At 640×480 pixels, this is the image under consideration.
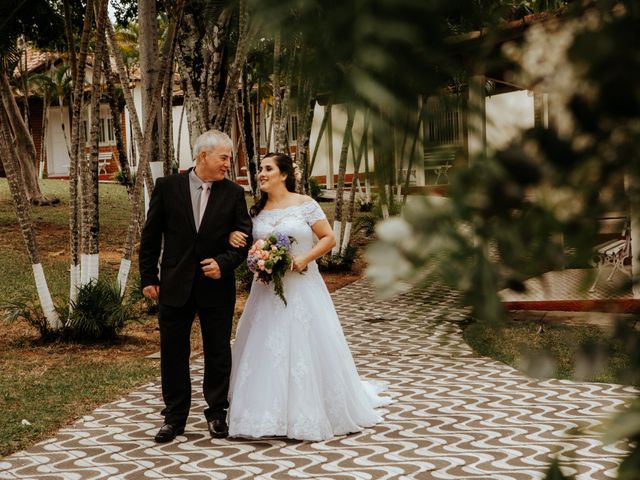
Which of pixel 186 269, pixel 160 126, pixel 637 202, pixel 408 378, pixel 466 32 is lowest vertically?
pixel 408 378

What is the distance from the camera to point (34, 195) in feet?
81.2

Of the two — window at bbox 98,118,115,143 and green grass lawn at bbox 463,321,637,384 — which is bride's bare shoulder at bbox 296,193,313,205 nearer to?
green grass lawn at bbox 463,321,637,384

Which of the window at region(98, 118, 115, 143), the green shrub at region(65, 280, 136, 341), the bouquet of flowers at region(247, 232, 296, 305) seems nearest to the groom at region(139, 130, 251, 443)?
the bouquet of flowers at region(247, 232, 296, 305)

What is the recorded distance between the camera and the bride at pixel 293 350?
7184 millimetres

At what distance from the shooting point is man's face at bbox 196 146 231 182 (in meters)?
6.96

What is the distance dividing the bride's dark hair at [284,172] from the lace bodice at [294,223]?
58 mm

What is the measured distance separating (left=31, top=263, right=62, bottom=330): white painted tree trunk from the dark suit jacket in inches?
172

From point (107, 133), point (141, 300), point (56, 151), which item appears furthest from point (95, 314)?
point (56, 151)

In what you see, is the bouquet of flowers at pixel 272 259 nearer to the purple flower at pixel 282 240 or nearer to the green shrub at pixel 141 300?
the purple flower at pixel 282 240

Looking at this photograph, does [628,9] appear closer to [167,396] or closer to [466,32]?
A: [466,32]

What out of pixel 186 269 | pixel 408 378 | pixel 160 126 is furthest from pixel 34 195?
pixel 186 269

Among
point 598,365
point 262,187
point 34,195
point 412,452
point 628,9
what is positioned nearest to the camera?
point 628,9

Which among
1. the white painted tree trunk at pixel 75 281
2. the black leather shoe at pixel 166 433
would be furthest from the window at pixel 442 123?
the white painted tree trunk at pixel 75 281

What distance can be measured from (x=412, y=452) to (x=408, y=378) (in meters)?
3.04
